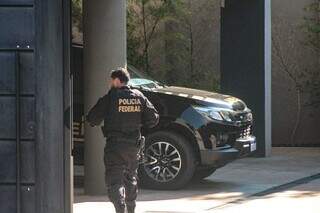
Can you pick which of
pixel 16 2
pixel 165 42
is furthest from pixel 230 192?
pixel 165 42

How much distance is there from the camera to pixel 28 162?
688 centimetres

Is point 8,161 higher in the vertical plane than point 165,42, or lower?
lower

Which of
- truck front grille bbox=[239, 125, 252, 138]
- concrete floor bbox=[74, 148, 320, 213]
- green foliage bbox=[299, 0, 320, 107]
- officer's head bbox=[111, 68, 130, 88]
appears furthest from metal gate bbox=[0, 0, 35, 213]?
green foliage bbox=[299, 0, 320, 107]

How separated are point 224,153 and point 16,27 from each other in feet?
15.9

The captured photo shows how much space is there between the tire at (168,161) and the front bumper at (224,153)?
19 cm

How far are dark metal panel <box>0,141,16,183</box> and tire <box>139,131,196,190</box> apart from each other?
13.7 ft

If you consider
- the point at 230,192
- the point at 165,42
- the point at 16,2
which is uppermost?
the point at 165,42

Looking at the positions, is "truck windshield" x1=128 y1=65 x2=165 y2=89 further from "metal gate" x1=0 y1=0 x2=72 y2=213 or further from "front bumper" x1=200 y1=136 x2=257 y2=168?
"metal gate" x1=0 y1=0 x2=72 y2=213

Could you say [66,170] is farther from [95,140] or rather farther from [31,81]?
[95,140]

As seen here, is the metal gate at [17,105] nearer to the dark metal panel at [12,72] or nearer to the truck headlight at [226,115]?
the dark metal panel at [12,72]

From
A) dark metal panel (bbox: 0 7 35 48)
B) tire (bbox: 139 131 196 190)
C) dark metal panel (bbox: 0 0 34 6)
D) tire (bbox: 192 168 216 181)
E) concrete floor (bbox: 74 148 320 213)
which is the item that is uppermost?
dark metal panel (bbox: 0 0 34 6)

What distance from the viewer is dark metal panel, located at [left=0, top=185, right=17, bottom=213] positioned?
6879 millimetres

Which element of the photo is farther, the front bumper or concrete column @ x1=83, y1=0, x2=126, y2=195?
the front bumper

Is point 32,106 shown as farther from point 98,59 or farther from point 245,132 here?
point 245,132
